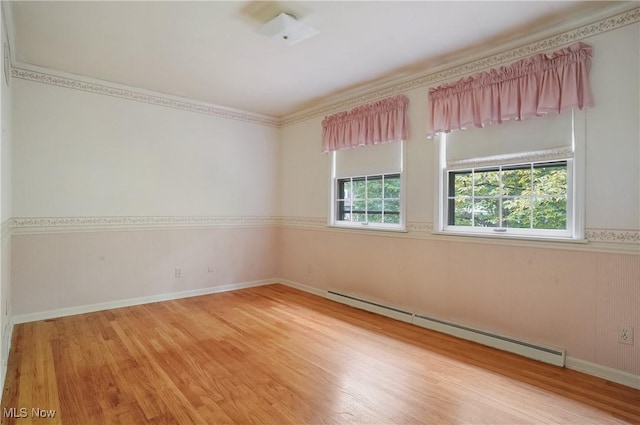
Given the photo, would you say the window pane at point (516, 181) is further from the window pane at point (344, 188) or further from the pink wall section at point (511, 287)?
the window pane at point (344, 188)

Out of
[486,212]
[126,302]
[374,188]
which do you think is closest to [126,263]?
[126,302]

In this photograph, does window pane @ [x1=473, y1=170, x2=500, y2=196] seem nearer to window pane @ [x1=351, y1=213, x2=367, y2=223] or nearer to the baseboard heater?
the baseboard heater

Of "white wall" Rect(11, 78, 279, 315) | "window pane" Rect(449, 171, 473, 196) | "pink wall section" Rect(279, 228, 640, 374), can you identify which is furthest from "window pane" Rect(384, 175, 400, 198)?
"white wall" Rect(11, 78, 279, 315)

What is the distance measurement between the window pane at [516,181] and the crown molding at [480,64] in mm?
964

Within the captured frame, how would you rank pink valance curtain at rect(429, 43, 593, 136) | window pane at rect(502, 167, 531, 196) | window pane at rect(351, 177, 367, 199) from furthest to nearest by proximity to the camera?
1. window pane at rect(351, 177, 367, 199)
2. window pane at rect(502, 167, 531, 196)
3. pink valance curtain at rect(429, 43, 593, 136)

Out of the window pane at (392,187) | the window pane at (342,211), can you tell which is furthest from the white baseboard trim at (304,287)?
the window pane at (392,187)

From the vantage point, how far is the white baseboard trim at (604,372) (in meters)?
2.43

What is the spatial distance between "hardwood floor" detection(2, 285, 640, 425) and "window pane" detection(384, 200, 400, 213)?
50.4 inches

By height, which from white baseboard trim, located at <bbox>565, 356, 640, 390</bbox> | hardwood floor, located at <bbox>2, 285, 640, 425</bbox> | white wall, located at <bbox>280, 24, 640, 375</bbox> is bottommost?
hardwood floor, located at <bbox>2, 285, 640, 425</bbox>

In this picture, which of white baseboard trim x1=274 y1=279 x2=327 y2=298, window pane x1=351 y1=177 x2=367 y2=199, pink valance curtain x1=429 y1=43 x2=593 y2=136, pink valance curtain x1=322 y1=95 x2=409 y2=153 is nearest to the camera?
pink valance curtain x1=429 y1=43 x2=593 y2=136

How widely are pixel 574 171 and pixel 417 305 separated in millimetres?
1915

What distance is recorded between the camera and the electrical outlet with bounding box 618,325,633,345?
245 cm

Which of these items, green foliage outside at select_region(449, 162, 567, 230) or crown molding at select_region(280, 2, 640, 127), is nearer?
crown molding at select_region(280, 2, 640, 127)

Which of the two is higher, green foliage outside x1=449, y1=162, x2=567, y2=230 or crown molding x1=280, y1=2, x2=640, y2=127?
crown molding x1=280, y1=2, x2=640, y2=127
